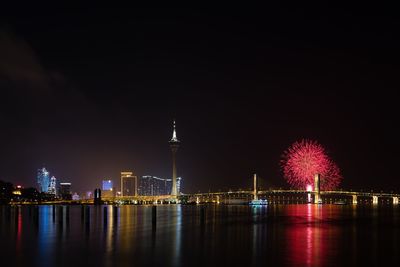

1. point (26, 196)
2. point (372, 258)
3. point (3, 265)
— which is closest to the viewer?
point (3, 265)

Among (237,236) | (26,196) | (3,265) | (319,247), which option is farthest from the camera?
(26,196)

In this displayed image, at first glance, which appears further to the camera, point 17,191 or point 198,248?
point 17,191

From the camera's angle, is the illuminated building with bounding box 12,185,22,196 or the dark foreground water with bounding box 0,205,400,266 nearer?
the dark foreground water with bounding box 0,205,400,266

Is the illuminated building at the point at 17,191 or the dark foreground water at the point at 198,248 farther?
the illuminated building at the point at 17,191

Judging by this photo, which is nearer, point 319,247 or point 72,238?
point 319,247

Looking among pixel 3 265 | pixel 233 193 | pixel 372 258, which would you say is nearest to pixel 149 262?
pixel 3 265

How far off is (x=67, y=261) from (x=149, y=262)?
4.33m

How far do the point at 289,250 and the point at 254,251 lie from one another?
7.52ft

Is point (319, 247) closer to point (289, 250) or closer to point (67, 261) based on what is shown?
point (289, 250)

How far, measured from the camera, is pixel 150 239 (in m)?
42.6

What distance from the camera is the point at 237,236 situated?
1789 inches

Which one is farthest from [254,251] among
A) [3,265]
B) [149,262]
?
[3,265]

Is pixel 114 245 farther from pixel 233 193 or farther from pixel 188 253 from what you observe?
pixel 233 193

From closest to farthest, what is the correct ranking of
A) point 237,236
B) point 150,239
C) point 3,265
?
point 3,265 → point 150,239 → point 237,236
